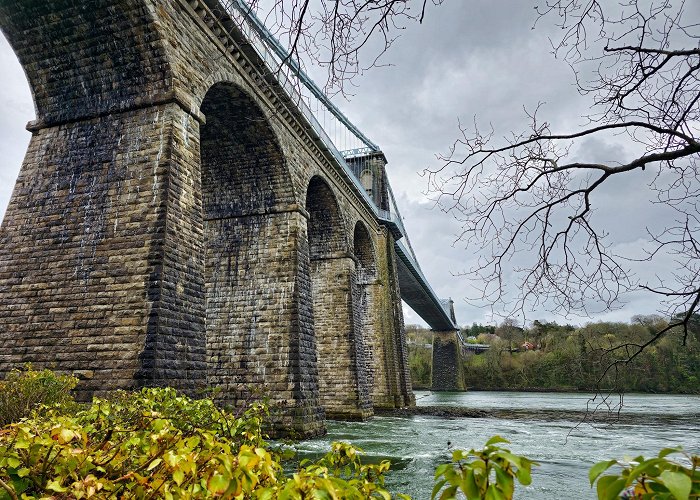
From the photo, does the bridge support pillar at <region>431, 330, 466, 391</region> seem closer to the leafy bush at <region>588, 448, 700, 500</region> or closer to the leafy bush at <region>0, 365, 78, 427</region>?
the leafy bush at <region>0, 365, 78, 427</region>

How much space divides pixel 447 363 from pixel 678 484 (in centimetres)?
5213

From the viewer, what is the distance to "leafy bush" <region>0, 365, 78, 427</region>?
4.43 m

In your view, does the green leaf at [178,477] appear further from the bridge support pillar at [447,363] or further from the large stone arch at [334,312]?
the bridge support pillar at [447,363]

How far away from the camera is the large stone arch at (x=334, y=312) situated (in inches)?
575

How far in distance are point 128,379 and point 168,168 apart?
9.72ft

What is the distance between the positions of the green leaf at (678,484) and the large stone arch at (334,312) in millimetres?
13838

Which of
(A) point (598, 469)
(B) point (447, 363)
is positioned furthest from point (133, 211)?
(B) point (447, 363)

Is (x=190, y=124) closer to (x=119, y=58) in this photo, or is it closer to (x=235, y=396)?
(x=119, y=58)

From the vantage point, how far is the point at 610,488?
2.46ft

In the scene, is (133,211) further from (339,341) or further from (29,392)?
(339,341)

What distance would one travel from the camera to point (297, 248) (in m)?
11.2

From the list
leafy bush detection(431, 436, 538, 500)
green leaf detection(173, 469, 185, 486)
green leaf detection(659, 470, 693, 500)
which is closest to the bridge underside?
green leaf detection(173, 469, 185, 486)

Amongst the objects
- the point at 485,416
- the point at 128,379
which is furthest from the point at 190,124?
the point at 485,416

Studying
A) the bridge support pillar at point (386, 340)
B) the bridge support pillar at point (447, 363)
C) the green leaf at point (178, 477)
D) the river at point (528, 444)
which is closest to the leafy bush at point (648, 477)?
the green leaf at point (178, 477)
